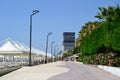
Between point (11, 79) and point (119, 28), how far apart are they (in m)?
12.8

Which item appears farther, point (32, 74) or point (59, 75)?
point (32, 74)

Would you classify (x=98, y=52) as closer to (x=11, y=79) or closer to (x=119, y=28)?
(x=119, y=28)

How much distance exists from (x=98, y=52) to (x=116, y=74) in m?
20.1

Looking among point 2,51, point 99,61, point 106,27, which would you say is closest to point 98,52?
point 99,61

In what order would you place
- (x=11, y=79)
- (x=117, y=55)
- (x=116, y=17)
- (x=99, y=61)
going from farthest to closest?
1. (x=99, y=61)
2. (x=117, y=55)
3. (x=116, y=17)
4. (x=11, y=79)

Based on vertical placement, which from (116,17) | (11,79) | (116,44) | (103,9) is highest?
(103,9)

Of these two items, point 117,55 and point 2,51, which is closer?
point 117,55

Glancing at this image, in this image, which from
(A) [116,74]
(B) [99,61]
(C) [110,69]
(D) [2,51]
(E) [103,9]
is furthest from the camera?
(E) [103,9]

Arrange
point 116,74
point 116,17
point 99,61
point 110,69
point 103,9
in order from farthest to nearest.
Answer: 1. point 103,9
2. point 99,61
3. point 116,17
4. point 110,69
5. point 116,74

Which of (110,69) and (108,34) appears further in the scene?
(108,34)

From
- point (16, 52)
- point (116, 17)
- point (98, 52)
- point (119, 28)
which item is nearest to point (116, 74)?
point (119, 28)

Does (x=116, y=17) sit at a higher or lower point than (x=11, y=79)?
higher

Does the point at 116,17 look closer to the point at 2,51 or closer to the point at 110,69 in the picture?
the point at 110,69

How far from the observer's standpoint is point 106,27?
37969 millimetres
